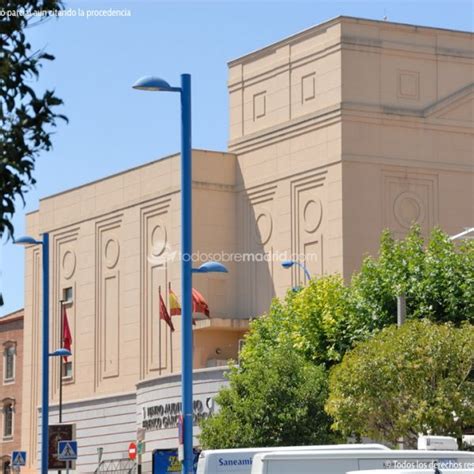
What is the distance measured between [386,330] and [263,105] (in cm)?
3665

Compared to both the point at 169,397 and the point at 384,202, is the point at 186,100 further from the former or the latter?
the point at 384,202

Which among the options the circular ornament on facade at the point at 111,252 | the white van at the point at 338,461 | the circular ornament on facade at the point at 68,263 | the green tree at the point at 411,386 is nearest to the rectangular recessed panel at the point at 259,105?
the circular ornament on facade at the point at 111,252

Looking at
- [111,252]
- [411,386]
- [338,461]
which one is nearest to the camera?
[338,461]

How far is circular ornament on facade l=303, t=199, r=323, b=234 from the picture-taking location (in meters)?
66.6

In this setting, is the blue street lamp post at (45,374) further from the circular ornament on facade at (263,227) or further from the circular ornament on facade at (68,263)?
the circular ornament on facade at (68,263)

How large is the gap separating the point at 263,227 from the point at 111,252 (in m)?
10.3

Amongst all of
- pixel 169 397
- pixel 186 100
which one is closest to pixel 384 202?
pixel 169 397

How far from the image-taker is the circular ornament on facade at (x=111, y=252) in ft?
252

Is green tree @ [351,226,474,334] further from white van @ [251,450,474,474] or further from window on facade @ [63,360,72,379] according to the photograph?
window on facade @ [63,360,72,379]

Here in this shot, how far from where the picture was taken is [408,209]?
67.1 m

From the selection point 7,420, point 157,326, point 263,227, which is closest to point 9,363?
point 7,420

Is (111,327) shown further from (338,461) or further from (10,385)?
(338,461)

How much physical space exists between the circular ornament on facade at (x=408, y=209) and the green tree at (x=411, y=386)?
105 ft

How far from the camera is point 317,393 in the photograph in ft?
137
